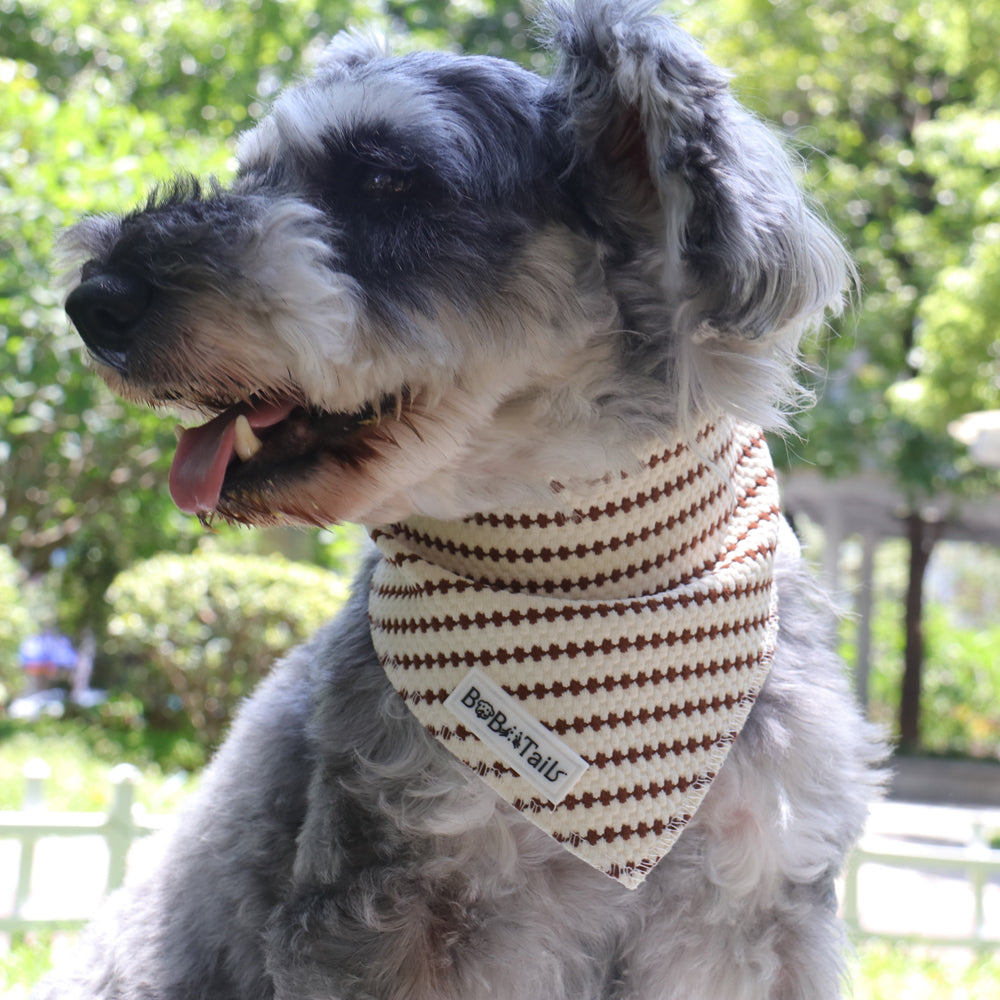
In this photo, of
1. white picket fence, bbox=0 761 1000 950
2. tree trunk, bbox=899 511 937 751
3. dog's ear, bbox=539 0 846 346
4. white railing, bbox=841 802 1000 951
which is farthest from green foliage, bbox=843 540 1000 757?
dog's ear, bbox=539 0 846 346

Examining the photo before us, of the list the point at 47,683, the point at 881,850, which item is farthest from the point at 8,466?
the point at 881,850

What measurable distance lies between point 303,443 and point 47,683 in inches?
558

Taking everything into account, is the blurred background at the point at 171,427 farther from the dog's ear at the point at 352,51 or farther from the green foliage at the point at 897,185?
the dog's ear at the point at 352,51

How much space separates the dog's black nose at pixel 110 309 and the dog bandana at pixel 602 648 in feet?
2.34

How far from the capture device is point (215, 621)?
8.90 metres

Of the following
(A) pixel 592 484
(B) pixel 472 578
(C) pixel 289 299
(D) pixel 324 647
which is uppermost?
(C) pixel 289 299

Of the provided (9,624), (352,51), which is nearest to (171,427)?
(9,624)

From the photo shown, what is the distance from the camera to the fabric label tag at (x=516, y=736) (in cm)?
205

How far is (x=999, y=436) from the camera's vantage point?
8477 millimetres

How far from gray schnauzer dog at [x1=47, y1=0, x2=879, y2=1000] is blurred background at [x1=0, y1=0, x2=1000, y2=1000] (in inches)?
106

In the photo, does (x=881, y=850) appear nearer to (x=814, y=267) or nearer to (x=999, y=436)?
(x=814, y=267)

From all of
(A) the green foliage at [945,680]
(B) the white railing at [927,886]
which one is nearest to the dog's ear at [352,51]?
(B) the white railing at [927,886]

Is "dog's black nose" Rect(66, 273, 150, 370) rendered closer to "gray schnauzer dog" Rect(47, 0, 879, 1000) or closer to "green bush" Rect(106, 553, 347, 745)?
"gray schnauzer dog" Rect(47, 0, 879, 1000)

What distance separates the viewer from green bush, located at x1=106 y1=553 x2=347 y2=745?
880cm
